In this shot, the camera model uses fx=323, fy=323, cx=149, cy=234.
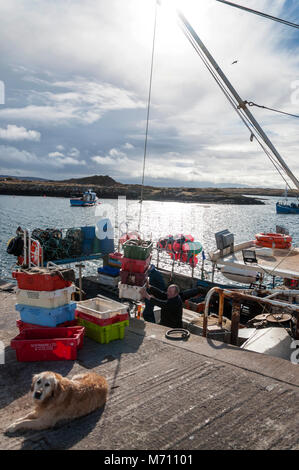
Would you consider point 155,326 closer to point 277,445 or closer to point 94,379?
point 94,379

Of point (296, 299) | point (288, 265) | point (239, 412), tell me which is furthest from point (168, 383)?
point (296, 299)

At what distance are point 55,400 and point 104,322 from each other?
2673 mm

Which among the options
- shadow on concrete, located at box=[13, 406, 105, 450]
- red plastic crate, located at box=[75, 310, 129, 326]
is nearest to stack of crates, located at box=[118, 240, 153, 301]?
red plastic crate, located at box=[75, 310, 129, 326]

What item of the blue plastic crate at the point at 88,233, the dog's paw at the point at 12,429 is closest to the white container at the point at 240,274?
the blue plastic crate at the point at 88,233

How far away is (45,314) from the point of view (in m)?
6.52

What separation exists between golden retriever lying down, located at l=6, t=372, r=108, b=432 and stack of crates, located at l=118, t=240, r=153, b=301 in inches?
162

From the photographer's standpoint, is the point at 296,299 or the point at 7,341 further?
the point at 296,299

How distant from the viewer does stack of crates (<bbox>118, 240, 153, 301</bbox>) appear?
8.63 metres

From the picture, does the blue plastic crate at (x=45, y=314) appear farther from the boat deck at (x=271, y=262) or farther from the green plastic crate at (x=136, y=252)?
the boat deck at (x=271, y=262)

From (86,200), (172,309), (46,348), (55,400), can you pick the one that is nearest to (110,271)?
(172,309)

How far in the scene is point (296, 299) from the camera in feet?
51.8

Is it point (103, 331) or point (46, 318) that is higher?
point (46, 318)

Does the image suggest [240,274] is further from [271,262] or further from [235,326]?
[235,326]
